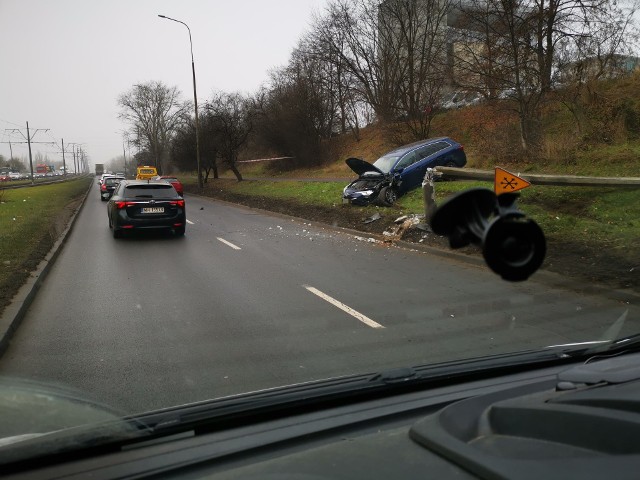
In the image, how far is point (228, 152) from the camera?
41.2m

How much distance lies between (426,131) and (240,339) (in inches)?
1060

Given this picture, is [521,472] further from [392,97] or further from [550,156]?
[392,97]

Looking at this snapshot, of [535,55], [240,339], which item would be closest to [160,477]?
[240,339]

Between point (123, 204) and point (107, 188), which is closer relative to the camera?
point (123, 204)

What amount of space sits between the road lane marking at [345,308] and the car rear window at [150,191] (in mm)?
7844

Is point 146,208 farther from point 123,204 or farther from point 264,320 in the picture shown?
point 264,320

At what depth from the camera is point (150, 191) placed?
49.4ft

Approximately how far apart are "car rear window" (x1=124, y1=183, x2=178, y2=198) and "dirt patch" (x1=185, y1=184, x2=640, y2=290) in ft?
16.1

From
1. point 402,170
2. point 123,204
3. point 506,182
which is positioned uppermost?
point 402,170

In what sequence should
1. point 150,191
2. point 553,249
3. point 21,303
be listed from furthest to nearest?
point 150,191 < point 553,249 < point 21,303

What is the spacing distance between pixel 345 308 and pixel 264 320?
3.75 feet

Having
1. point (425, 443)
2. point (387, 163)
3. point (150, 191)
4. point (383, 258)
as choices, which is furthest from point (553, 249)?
point (150, 191)

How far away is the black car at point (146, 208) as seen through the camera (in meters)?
14.4

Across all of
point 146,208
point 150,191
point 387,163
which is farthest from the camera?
point 387,163
